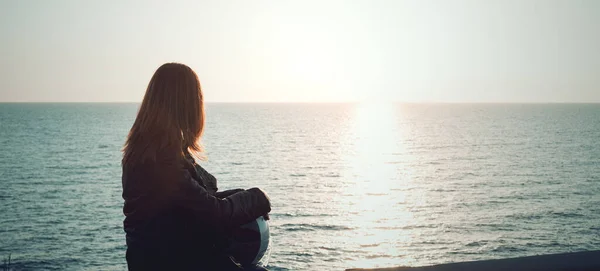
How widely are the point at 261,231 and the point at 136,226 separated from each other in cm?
49

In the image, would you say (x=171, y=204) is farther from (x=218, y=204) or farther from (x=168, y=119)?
(x=168, y=119)

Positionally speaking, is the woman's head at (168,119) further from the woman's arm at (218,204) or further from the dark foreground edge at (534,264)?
the dark foreground edge at (534,264)

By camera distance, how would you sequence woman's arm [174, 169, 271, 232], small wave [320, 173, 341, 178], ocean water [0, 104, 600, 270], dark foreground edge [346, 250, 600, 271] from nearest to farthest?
dark foreground edge [346, 250, 600, 271] → woman's arm [174, 169, 271, 232] → ocean water [0, 104, 600, 270] → small wave [320, 173, 341, 178]

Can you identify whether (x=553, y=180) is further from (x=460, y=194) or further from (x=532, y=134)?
(x=532, y=134)

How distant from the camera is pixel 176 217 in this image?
6.53 feet

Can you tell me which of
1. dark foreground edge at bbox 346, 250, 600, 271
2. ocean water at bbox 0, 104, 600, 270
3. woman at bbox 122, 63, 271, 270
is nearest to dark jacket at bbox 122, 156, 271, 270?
woman at bbox 122, 63, 271, 270

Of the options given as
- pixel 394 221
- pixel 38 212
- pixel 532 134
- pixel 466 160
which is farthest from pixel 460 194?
pixel 532 134

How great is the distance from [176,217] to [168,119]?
0.39 metres

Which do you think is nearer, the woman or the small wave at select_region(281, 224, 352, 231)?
the woman

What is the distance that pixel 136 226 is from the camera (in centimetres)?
205

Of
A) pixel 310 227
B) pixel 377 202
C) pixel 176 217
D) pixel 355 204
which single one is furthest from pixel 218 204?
pixel 377 202

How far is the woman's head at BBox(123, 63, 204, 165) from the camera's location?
199 cm

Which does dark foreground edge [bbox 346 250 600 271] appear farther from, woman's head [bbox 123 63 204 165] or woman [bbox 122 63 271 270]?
woman's head [bbox 123 63 204 165]

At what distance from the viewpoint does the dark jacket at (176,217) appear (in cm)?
195
